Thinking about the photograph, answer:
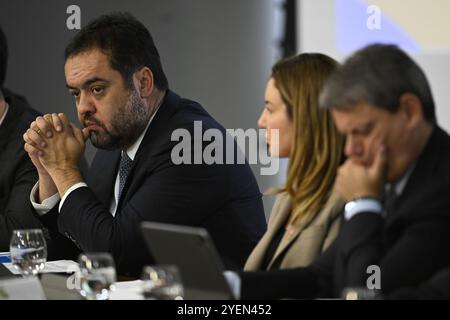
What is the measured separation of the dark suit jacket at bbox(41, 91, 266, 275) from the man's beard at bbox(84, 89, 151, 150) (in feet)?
0.22

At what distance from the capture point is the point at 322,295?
250 centimetres

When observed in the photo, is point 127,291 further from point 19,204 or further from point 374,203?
point 19,204

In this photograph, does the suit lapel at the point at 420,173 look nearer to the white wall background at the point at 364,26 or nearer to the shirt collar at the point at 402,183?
the shirt collar at the point at 402,183

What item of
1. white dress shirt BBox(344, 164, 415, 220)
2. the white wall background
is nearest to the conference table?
white dress shirt BBox(344, 164, 415, 220)

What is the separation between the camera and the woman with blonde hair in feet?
8.41

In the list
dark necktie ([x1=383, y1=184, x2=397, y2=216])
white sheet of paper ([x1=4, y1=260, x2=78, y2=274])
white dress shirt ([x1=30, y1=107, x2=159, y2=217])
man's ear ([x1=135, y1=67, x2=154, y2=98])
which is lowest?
white sheet of paper ([x1=4, y1=260, x2=78, y2=274])

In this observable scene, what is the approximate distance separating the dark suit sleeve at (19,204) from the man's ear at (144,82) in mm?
712

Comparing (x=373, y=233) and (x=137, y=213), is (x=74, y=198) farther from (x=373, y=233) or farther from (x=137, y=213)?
(x=373, y=233)

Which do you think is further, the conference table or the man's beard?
the man's beard

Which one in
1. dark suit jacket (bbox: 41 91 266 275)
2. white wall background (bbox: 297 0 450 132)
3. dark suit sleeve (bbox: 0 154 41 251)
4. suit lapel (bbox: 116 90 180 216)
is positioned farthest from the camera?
white wall background (bbox: 297 0 450 132)

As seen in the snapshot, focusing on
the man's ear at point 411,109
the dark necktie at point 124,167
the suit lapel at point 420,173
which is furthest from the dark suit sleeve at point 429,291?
the dark necktie at point 124,167

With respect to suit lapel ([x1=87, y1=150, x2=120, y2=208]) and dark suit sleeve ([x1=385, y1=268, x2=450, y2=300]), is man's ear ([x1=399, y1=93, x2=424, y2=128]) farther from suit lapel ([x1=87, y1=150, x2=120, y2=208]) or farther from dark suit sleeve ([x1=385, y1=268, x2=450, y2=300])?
suit lapel ([x1=87, y1=150, x2=120, y2=208])

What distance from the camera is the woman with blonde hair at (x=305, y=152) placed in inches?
101
